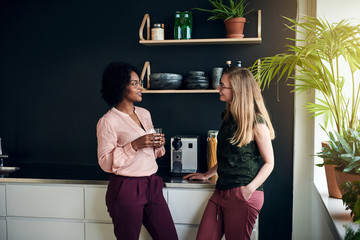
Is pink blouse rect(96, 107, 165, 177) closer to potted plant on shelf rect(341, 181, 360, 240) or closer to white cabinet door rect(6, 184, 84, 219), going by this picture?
white cabinet door rect(6, 184, 84, 219)

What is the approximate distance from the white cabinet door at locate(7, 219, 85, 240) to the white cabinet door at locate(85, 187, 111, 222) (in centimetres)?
13

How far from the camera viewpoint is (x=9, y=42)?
334cm

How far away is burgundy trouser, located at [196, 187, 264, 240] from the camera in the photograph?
78.4 inches

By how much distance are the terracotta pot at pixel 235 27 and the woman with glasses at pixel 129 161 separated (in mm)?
889

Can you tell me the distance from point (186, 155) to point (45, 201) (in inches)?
41.7

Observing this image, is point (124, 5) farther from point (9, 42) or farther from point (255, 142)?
point (255, 142)

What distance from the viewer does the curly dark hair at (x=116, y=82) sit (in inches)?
88.1

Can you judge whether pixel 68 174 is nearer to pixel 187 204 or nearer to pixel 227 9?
pixel 187 204

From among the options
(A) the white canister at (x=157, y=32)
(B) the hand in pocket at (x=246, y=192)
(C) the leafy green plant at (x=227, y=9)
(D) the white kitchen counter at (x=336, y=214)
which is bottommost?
(D) the white kitchen counter at (x=336, y=214)

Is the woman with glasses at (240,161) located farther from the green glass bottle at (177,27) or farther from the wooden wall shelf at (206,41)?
the green glass bottle at (177,27)

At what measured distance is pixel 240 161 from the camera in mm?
2031

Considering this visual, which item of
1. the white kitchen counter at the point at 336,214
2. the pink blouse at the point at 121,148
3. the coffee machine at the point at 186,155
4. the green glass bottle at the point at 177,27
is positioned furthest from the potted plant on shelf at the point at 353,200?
the green glass bottle at the point at 177,27

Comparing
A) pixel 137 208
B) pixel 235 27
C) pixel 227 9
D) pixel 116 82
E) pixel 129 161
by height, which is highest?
pixel 227 9

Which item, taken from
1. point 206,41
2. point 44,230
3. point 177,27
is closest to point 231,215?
point 206,41
